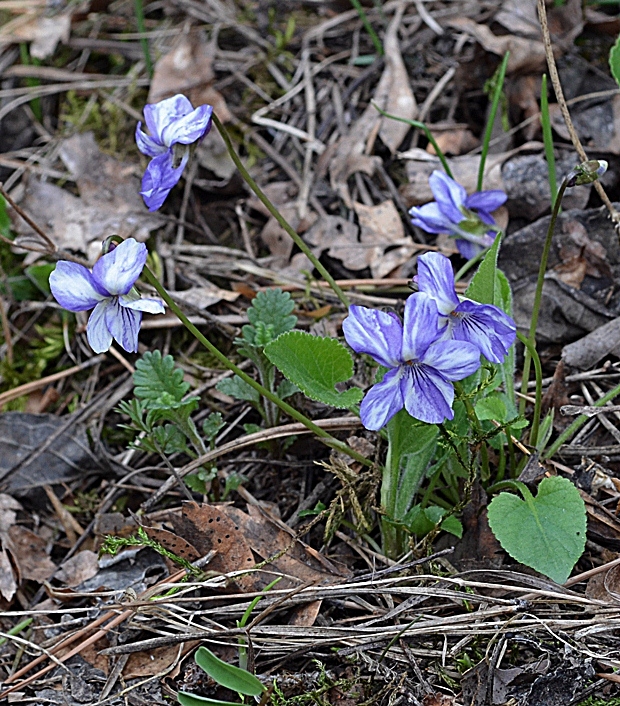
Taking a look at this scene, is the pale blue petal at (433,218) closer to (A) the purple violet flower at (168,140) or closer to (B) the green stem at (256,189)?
(B) the green stem at (256,189)

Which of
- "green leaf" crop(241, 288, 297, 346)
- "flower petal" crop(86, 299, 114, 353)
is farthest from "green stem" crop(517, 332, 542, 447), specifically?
"flower petal" crop(86, 299, 114, 353)

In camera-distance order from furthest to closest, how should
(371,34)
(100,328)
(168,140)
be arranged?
(371,34) → (168,140) → (100,328)

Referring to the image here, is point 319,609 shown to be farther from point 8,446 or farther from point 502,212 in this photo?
point 502,212

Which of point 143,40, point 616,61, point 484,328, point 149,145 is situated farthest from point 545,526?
point 143,40

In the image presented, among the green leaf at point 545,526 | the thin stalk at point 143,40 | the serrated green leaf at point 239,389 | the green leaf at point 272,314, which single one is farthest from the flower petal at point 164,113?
the thin stalk at point 143,40

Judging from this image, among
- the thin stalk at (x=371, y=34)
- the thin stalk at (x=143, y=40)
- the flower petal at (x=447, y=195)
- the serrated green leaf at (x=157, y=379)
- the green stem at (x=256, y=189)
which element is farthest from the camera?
the thin stalk at (x=143, y=40)

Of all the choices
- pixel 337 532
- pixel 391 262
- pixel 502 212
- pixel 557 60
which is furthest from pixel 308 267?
pixel 557 60

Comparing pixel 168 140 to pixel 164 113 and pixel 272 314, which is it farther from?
pixel 272 314
